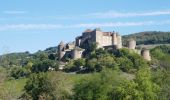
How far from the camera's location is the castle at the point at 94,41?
128675mm

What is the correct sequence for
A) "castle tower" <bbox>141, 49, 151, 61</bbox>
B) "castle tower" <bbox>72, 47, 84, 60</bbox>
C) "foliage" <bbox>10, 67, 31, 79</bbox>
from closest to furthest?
"foliage" <bbox>10, 67, 31, 79</bbox>, "castle tower" <bbox>141, 49, 151, 61</bbox>, "castle tower" <bbox>72, 47, 84, 60</bbox>

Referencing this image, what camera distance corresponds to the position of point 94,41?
130500 mm

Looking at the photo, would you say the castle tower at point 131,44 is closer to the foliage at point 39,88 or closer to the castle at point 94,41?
the castle at point 94,41

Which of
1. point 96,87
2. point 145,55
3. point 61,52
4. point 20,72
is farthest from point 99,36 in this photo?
point 96,87

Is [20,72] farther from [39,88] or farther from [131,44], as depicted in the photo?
[39,88]

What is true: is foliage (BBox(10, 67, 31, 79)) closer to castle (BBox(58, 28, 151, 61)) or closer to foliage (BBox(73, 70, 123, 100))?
castle (BBox(58, 28, 151, 61))

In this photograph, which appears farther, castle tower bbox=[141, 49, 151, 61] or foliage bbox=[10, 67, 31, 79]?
castle tower bbox=[141, 49, 151, 61]

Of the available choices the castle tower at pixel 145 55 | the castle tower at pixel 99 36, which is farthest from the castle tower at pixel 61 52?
the castle tower at pixel 145 55

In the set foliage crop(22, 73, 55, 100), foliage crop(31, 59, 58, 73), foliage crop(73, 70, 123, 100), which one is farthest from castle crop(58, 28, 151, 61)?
foliage crop(73, 70, 123, 100)

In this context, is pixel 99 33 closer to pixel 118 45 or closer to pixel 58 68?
pixel 118 45

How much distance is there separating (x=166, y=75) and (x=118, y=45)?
2380 inches

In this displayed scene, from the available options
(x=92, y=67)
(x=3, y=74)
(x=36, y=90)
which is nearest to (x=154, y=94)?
(x=36, y=90)

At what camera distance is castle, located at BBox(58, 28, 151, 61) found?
128675 mm

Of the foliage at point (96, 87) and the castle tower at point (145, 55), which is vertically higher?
the foliage at point (96, 87)
